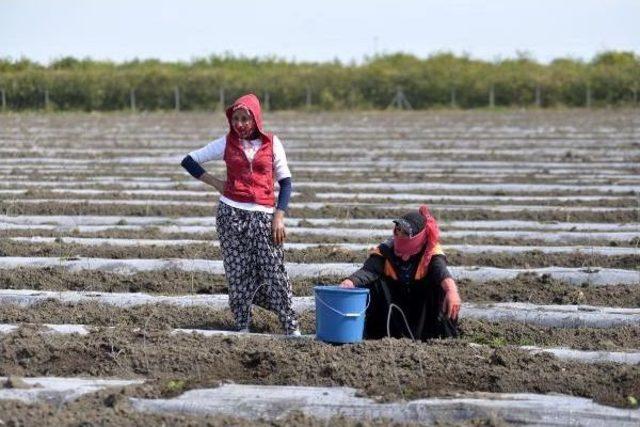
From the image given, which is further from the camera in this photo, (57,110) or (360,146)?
(57,110)

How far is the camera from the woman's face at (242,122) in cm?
563

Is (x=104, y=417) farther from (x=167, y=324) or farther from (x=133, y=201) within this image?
(x=133, y=201)

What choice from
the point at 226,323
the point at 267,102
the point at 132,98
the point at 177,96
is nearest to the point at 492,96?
the point at 267,102

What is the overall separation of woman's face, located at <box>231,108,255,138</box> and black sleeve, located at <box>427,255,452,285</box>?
119 centimetres

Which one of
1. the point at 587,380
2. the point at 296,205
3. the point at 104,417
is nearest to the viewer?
the point at 104,417

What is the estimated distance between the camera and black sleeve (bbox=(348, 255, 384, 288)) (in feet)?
19.0

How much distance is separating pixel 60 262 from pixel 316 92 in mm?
28461

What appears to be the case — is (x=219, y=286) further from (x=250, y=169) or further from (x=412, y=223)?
(x=412, y=223)

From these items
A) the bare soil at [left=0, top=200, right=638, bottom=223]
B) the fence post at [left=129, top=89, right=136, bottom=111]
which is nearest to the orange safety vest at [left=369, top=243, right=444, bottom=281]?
the bare soil at [left=0, top=200, right=638, bottom=223]

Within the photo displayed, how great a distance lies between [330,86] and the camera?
3572 centimetres

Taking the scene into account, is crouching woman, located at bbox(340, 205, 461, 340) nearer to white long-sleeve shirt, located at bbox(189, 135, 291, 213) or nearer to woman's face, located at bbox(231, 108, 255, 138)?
white long-sleeve shirt, located at bbox(189, 135, 291, 213)

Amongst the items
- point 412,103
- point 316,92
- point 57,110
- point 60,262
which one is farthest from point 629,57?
point 60,262

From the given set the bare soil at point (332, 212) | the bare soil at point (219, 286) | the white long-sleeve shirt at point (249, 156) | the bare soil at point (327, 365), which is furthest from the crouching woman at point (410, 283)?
the bare soil at point (332, 212)

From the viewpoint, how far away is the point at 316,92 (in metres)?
35.8
